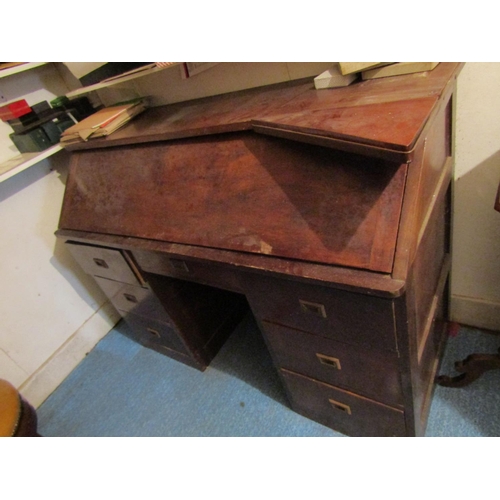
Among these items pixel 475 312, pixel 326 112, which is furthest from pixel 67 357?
pixel 475 312

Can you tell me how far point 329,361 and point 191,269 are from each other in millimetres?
482

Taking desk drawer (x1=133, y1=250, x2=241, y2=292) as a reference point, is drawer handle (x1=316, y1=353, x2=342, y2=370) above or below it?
below

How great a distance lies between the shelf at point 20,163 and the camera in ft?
4.50

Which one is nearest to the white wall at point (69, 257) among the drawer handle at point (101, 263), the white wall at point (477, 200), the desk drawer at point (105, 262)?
the white wall at point (477, 200)

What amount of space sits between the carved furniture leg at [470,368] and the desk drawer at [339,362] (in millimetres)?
397

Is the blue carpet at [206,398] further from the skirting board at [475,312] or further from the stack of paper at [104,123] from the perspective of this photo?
the stack of paper at [104,123]

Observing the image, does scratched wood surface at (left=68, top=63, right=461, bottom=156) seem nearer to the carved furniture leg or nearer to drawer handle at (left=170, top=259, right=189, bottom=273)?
drawer handle at (left=170, top=259, right=189, bottom=273)

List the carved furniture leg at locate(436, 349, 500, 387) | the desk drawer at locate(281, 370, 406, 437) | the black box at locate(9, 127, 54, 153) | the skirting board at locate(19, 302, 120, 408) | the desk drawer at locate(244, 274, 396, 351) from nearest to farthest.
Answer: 1. the desk drawer at locate(244, 274, 396, 351)
2. the desk drawer at locate(281, 370, 406, 437)
3. the carved furniture leg at locate(436, 349, 500, 387)
4. the black box at locate(9, 127, 54, 153)
5. the skirting board at locate(19, 302, 120, 408)

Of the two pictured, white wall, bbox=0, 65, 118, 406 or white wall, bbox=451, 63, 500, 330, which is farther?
white wall, bbox=0, 65, 118, 406

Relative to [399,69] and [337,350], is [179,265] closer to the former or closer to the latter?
[337,350]

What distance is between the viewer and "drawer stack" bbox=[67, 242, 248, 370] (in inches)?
52.7

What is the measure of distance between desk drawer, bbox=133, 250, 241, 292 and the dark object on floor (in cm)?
63

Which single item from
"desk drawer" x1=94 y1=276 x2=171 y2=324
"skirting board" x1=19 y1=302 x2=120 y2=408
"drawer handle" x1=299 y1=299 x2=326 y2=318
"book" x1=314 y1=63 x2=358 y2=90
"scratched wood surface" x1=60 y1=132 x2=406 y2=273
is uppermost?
"book" x1=314 y1=63 x2=358 y2=90

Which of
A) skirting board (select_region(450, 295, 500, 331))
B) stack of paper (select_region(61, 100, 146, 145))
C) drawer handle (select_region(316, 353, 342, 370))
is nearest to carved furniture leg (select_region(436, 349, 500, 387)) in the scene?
skirting board (select_region(450, 295, 500, 331))
